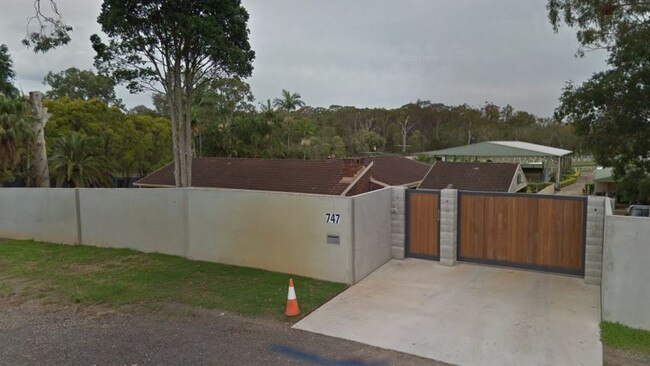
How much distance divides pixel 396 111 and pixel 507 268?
3241 inches

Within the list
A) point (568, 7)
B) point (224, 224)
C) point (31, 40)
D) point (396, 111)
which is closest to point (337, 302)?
point (224, 224)

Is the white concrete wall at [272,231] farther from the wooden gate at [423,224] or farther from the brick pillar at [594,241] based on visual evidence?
the brick pillar at [594,241]

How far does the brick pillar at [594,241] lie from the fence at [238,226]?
3.95 meters

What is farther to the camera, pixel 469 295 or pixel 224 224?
pixel 224 224

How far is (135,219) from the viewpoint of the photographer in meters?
11.1

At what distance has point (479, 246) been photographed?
9344 mm

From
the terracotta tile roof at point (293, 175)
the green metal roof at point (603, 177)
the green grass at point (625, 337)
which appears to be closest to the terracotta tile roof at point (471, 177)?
the terracotta tile roof at point (293, 175)

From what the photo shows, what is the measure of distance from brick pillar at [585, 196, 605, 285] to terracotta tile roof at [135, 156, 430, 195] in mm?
9133

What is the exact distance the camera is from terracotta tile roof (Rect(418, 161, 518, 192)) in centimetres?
2228

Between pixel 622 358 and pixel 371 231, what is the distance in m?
4.72

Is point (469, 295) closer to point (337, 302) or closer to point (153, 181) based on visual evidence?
point (337, 302)

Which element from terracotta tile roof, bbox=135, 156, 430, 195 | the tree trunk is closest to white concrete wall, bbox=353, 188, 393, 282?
terracotta tile roof, bbox=135, 156, 430, 195

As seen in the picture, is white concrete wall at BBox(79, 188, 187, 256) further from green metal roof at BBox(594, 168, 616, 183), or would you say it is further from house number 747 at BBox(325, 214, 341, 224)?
green metal roof at BBox(594, 168, 616, 183)

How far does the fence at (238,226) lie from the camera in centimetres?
846
